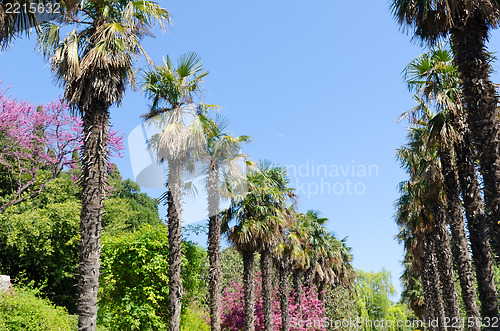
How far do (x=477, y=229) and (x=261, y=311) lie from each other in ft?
68.6

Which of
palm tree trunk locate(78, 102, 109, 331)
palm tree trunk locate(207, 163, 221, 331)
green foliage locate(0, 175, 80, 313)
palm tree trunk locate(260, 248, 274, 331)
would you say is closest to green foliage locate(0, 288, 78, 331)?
palm tree trunk locate(207, 163, 221, 331)

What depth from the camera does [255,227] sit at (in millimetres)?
21484

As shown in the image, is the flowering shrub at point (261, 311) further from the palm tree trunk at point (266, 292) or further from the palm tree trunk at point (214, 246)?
the palm tree trunk at point (214, 246)

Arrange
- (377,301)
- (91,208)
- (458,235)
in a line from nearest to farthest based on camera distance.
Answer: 1. (91,208)
2. (458,235)
3. (377,301)

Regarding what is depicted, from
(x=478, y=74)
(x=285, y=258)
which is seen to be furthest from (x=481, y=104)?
(x=285, y=258)

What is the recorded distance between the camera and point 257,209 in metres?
22.2

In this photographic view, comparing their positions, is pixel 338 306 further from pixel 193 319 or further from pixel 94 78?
pixel 94 78

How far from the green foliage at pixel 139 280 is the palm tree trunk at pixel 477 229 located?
11.4 m

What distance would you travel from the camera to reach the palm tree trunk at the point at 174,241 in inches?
543

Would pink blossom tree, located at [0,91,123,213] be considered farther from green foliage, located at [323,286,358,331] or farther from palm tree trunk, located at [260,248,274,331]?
green foliage, located at [323,286,358,331]

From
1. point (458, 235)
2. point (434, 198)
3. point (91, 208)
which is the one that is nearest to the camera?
point (91, 208)

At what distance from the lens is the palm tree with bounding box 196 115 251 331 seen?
17.7 meters

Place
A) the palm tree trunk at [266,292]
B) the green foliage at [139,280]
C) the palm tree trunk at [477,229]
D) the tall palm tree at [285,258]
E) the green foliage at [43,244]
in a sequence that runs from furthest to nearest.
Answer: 1. the tall palm tree at [285,258]
2. the green foliage at [43,244]
3. the palm tree trunk at [266,292]
4. the green foliage at [139,280]
5. the palm tree trunk at [477,229]

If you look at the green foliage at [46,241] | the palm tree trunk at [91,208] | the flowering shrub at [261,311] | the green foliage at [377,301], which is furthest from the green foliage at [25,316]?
the green foliage at [377,301]
